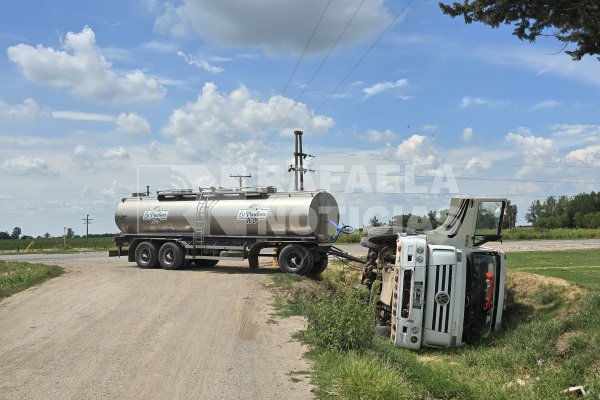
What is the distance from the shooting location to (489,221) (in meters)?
12.5

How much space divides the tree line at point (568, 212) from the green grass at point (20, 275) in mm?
89695

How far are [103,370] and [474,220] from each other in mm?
8328

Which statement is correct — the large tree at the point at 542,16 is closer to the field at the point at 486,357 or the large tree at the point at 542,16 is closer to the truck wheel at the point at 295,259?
the field at the point at 486,357

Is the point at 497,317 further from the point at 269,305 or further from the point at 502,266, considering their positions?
the point at 269,305

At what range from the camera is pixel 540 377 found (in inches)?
351

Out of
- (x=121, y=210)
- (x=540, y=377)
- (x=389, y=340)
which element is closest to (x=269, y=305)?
(x=389, y=340)

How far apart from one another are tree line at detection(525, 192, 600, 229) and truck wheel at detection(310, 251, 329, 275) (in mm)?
83256

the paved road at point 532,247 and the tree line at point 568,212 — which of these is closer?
the paved road at point 532,247

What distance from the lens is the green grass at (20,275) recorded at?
1549 centimetres

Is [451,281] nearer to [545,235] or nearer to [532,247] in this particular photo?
[532,247]

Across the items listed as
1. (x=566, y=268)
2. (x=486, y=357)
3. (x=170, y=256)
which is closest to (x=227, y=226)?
(x=170, y=256)

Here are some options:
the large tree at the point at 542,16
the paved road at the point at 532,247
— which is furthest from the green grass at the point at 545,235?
the large tree at the point at 542,16

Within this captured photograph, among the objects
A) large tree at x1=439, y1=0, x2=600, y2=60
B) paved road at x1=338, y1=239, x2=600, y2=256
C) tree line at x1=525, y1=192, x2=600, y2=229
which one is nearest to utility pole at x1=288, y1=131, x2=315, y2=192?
paved road at x1=338, y1=239, x2=600, y2=256

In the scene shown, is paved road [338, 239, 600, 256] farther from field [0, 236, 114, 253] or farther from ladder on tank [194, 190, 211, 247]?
field [0, 236, 114, 253]
